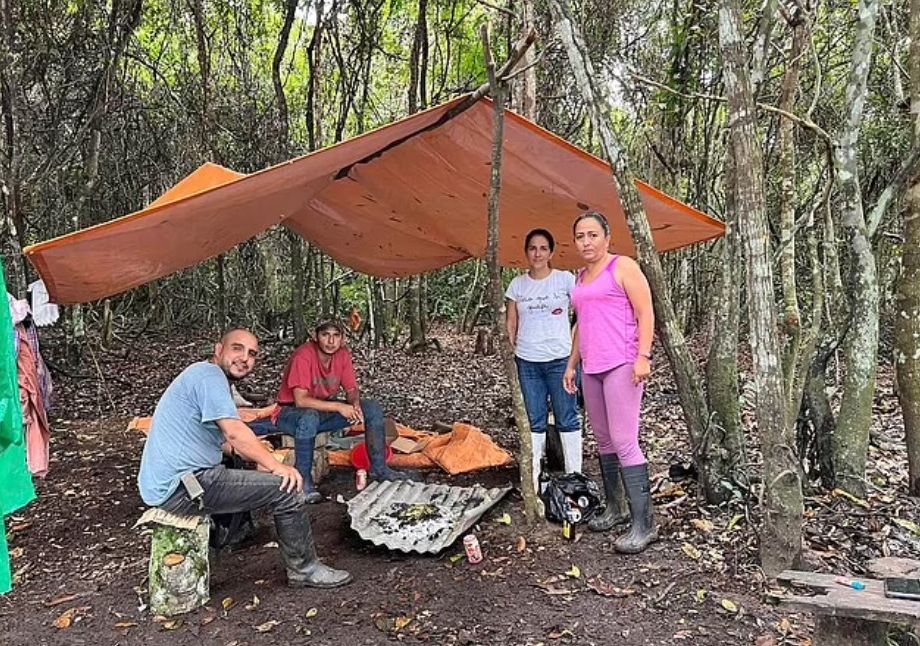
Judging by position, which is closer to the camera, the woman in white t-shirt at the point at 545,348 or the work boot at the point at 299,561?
the work boot at the point at 299,561

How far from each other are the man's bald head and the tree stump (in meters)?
0.57

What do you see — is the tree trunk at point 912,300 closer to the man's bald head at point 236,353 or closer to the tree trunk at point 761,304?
the tree trunk at point 761,304

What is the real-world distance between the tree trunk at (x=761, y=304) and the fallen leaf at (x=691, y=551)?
31 cm

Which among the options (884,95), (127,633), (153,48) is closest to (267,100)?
(153,48)

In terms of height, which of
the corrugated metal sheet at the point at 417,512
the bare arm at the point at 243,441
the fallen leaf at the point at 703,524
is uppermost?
the bare arm at the point at 243,441

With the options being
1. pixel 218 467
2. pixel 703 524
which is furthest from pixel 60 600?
pixel 703 524

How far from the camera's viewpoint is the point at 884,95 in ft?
19.2

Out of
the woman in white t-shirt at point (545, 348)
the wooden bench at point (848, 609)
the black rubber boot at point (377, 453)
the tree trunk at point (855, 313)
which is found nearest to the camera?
the wooden bench at point (848, 609)

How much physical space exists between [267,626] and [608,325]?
1.63 m

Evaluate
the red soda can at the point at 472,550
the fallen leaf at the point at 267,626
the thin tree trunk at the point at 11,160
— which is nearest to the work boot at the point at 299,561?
the fallen leaf at the point at 267,626

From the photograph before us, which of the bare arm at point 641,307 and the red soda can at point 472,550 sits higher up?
the bare arm at point 641,307

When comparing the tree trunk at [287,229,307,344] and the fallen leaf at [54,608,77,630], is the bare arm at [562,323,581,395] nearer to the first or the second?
the fallen leaf at [54,608,77,630]

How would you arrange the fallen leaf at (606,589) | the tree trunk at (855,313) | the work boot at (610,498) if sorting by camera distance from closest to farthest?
the fallen leaf at (606,589) → the tree trunk at (855,313) → the work boot at (610,498)

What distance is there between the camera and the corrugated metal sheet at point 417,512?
2.93m
